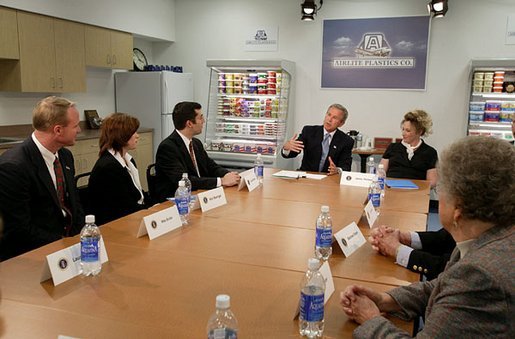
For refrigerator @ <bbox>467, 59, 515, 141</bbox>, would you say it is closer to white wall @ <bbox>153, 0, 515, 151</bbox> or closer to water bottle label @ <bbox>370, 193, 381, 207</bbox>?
white wall @ <bbox>153, 0, 515, 151</bbox>

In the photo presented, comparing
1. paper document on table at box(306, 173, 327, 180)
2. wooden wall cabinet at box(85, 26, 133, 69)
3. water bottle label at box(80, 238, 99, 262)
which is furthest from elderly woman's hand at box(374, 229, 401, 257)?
wooden wall cabinet at box(85, 26, 133, 69)

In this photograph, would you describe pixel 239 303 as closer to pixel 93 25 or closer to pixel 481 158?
pixel 481 158

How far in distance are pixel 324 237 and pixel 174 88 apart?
4.99 metres

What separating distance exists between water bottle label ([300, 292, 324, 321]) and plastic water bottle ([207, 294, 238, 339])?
207mm

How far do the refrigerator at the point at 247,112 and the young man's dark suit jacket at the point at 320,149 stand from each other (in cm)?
131

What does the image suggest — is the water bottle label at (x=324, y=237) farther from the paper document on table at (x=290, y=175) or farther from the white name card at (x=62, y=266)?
the paper document on table at (x=290, y=175)

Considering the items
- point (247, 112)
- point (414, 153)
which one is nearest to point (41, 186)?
point (414, 153)

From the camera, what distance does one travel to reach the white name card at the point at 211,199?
2.65 meters

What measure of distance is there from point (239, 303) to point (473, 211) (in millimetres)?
769

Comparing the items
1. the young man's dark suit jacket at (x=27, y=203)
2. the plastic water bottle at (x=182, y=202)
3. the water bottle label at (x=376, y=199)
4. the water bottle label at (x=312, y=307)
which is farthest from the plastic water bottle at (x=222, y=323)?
the water bottle label at (x=376, y=199)

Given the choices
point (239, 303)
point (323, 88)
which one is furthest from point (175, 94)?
point (239, 303)

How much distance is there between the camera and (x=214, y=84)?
6.47 meters

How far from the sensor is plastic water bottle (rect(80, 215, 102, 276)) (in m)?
1.65

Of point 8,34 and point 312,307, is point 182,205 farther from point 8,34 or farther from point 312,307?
point 8,34
